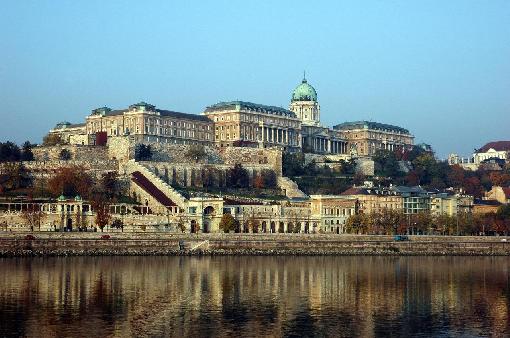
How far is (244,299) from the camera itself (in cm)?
4209

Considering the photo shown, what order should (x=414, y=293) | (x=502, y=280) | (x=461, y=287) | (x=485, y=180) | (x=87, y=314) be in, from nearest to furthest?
(x=87, y=314), (x=414, y=293), (x=461, y=287), (x=502, y=280), (x=485, y=180)

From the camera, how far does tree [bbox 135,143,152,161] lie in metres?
94.6

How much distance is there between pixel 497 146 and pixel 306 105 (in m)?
35.4

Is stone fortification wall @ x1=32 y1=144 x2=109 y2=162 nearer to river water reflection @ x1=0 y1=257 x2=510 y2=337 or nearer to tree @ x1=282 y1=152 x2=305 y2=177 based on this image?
tree @ x1=282 y1=152 x2=305 y2=177

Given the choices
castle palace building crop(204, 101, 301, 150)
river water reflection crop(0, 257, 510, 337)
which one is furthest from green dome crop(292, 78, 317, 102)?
river water reflection crop(0, 257, 510, 337)

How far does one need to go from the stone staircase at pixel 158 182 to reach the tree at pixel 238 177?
9.66 m

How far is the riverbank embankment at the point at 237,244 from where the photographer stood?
6334 cm

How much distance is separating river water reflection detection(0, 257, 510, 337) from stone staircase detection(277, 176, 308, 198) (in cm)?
3394

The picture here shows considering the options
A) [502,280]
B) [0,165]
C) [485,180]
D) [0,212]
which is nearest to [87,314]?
[502,280]

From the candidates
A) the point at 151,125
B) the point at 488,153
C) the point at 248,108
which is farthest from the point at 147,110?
the point at 488,153

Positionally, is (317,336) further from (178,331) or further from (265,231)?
(265,231)

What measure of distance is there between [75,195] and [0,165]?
839cm

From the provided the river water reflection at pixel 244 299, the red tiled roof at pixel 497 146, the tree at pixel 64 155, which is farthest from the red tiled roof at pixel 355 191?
the red tiled roof at pixel 497 146

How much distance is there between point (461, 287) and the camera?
48750 millimetres
